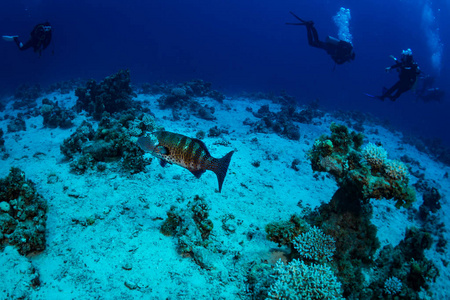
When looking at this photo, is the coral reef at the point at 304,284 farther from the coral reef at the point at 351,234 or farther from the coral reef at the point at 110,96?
the coral reef at the point at 110,96

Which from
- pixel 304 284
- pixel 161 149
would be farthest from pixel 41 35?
pixel 304 284

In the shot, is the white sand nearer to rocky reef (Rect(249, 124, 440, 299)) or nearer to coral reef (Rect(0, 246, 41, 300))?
coral reef (Rect(0, 246, 41, 300))

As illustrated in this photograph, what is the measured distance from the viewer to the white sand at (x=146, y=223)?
11.4ft

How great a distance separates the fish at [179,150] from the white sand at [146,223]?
170 centimetres

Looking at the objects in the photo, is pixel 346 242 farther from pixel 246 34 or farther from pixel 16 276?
pixel 246 34

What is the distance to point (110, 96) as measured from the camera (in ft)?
40.1

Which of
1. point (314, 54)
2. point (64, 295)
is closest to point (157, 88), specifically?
point (64, 295)

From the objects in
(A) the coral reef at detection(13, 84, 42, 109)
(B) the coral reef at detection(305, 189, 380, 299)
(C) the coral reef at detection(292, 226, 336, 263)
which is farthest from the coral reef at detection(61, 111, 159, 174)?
(A) the coral reef at detection(13, 84, 42, 109)

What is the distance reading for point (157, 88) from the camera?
21.1 meters

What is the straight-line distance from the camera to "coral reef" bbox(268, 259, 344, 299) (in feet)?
11.4

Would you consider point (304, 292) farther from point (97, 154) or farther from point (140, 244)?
point (97, 154)

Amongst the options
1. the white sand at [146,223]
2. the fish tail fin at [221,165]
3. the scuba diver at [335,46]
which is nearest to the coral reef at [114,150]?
the white sand at [146,223]

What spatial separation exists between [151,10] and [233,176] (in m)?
139

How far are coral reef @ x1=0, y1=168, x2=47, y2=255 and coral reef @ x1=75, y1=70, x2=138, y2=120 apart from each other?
846cm
